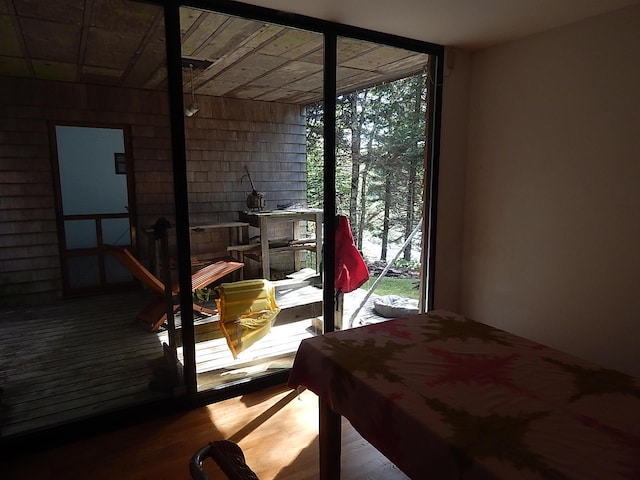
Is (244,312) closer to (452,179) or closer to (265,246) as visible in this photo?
(265,246)

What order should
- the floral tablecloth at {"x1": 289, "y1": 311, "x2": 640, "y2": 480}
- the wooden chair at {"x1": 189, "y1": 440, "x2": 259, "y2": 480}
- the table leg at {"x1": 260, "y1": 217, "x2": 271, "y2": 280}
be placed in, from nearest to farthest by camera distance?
the wooden chair at {"x1": 189, "y1": 440, "x2": 259, "y2": 480}
the floral tablecloth at {"x1": 289, "y1": 311, "x2": 640, "y2": 480}
the table leg at {"x1": 260, "y1": 217, "x2": 271, "y2": 280}

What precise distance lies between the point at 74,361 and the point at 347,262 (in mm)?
1802

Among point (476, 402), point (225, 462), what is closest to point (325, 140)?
point (476, 402)

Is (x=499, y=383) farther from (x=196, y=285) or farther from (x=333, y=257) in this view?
(x=196, y=285)

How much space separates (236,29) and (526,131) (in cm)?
202

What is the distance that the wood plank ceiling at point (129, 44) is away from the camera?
2019mm

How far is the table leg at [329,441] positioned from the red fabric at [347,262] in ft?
4.61

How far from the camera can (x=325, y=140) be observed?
2.67m

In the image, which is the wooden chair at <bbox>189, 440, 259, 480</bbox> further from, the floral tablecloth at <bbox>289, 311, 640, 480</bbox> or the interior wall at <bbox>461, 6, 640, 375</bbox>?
the interior wall at <bbox>461, 6, 640, 375</bbox>

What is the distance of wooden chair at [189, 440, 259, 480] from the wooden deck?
68.9 inches

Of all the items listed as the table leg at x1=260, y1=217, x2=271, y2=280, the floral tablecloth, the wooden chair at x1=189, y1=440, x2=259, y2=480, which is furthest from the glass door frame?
the wooden chair at x1=189, y1=440, x2=259, y2=480

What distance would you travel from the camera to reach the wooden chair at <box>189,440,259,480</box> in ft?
2.39

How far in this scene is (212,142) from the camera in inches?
154

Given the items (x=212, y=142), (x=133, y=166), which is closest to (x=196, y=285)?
(x=133, y=166)
